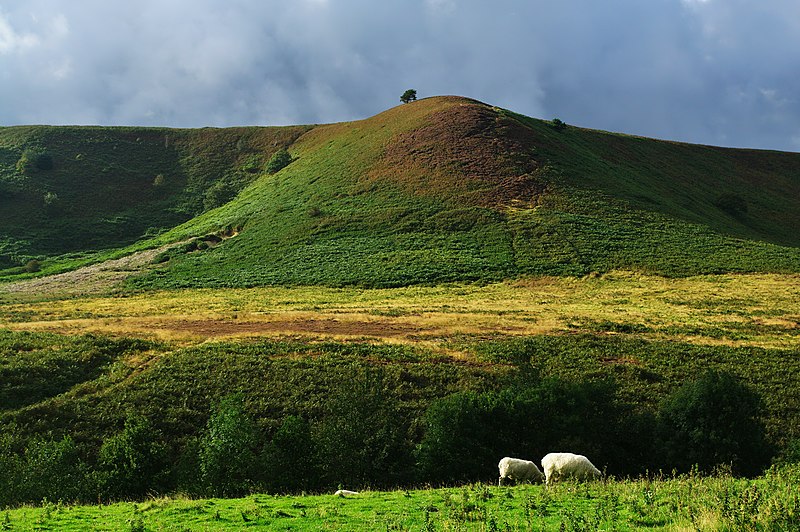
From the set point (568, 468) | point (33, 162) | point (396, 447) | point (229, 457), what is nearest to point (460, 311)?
point (396, 447)

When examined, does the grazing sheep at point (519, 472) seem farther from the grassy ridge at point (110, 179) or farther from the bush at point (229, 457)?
the grassy ridge at point (110, 179)

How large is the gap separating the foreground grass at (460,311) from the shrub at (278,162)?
5117 cm

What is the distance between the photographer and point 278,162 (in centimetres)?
10088

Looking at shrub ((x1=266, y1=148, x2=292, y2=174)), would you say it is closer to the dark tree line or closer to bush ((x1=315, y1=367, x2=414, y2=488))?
the dark tree line

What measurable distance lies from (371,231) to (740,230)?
50.1 meters

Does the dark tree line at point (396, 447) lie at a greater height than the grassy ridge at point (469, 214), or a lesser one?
lesser

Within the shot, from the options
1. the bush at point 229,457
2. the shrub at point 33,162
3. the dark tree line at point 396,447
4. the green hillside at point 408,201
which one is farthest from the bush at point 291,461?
the shrub at point 33,162

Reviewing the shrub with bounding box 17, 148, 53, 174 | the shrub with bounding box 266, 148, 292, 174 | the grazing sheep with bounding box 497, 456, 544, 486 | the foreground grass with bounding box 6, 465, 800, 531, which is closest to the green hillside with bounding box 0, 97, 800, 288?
the shrub with bounding box 17, 148, 53, 174

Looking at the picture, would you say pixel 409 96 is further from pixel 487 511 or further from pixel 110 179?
pixel 487 511

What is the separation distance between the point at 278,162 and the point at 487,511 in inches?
3776

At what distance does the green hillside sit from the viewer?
187 ft

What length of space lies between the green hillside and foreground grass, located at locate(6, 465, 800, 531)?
38551 millimetres

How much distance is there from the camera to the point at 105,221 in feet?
287

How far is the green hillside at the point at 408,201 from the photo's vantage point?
57094mm
